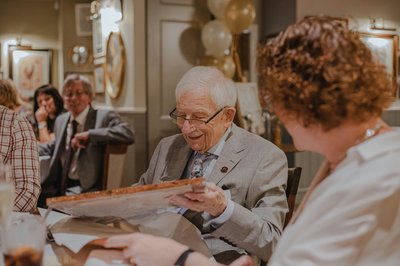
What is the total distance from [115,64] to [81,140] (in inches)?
87.1

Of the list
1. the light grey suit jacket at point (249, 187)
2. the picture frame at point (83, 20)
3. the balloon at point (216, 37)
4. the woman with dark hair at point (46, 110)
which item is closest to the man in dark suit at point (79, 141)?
the woman with dark hair at point (46, 110)

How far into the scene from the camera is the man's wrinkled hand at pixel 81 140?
3793 mm

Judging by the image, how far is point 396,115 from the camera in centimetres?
650

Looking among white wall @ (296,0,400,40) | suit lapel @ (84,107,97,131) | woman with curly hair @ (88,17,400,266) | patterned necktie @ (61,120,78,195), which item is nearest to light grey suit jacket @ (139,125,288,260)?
woman with curly hair @ (88,17,400,266)

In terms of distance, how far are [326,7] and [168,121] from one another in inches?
89.5

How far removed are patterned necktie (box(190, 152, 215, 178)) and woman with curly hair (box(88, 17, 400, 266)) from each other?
85 cm

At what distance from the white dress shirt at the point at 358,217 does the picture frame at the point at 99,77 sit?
580cm

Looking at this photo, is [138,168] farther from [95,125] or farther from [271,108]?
[271,108]

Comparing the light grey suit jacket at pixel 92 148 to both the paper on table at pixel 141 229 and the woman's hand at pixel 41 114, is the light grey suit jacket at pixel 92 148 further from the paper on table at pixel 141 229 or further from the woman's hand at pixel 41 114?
the paper on table at pixel 141 229

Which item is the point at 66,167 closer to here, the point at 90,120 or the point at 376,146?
the point at 90,120

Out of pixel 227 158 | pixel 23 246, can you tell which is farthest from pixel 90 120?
pixel 23 246

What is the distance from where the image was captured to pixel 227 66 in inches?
215

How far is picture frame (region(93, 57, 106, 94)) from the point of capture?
21.3 feet

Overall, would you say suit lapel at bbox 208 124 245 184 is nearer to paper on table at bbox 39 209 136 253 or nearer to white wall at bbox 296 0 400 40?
paper on table at bbox 39 209 136 253
